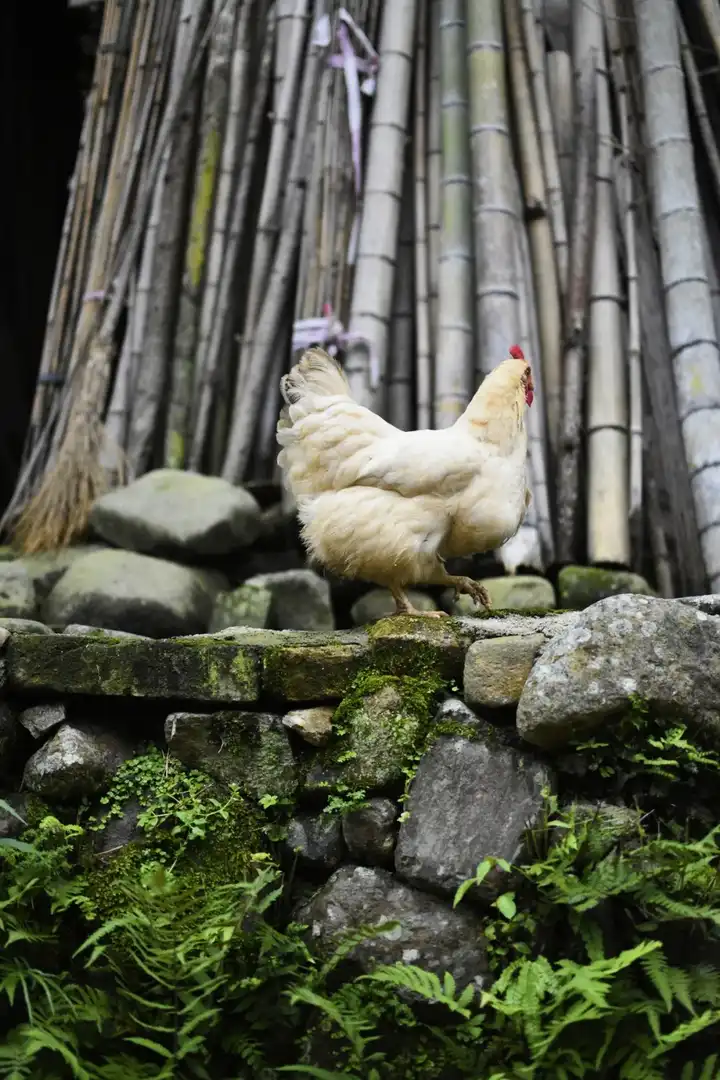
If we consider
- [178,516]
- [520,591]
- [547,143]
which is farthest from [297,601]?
[547,143]

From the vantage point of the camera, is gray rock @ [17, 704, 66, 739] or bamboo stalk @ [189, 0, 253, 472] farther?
bamboo stalk @ [189, 0, 253, 472]

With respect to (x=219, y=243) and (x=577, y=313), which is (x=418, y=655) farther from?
(x=219, y=243)

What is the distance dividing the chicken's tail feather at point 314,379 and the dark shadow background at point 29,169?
12.1 feet

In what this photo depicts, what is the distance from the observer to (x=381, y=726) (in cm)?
245

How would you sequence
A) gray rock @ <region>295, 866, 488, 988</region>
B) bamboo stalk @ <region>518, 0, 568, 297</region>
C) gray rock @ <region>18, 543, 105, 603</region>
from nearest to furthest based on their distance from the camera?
gray rock @ <region>295, 866, 488, 988</region>, gray rock @ <region>18, 543, 105, 603</region>, bamboo stalk @ <region>518, 0, 568, 297</region>

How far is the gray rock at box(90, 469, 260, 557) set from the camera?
4.01 metres

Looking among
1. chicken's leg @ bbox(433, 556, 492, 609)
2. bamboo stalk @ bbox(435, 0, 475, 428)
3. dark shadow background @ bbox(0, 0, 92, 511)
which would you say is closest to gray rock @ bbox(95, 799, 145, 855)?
chicken's leg @ bbox(433, 556, 492, 609)

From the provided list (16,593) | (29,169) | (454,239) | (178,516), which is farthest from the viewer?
(29,169)

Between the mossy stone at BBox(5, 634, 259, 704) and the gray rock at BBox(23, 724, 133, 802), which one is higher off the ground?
the mossy stone at BBox(5, 634, 259, 704)

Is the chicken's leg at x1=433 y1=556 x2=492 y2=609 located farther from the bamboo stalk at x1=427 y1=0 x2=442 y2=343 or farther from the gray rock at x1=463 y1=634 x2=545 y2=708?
the bamboo stalk at x1=427 y1=0 x2=442 y2=343

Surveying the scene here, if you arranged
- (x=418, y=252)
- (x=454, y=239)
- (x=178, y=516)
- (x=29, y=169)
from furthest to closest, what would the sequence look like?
(x=29, y=169), (x=418, y=252), (x=454, y=239), (x=178, y=516)

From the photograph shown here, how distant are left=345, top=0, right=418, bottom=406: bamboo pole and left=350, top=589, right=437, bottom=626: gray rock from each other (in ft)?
2.66

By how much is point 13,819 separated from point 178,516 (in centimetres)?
175

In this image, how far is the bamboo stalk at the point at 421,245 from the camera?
4.56m
